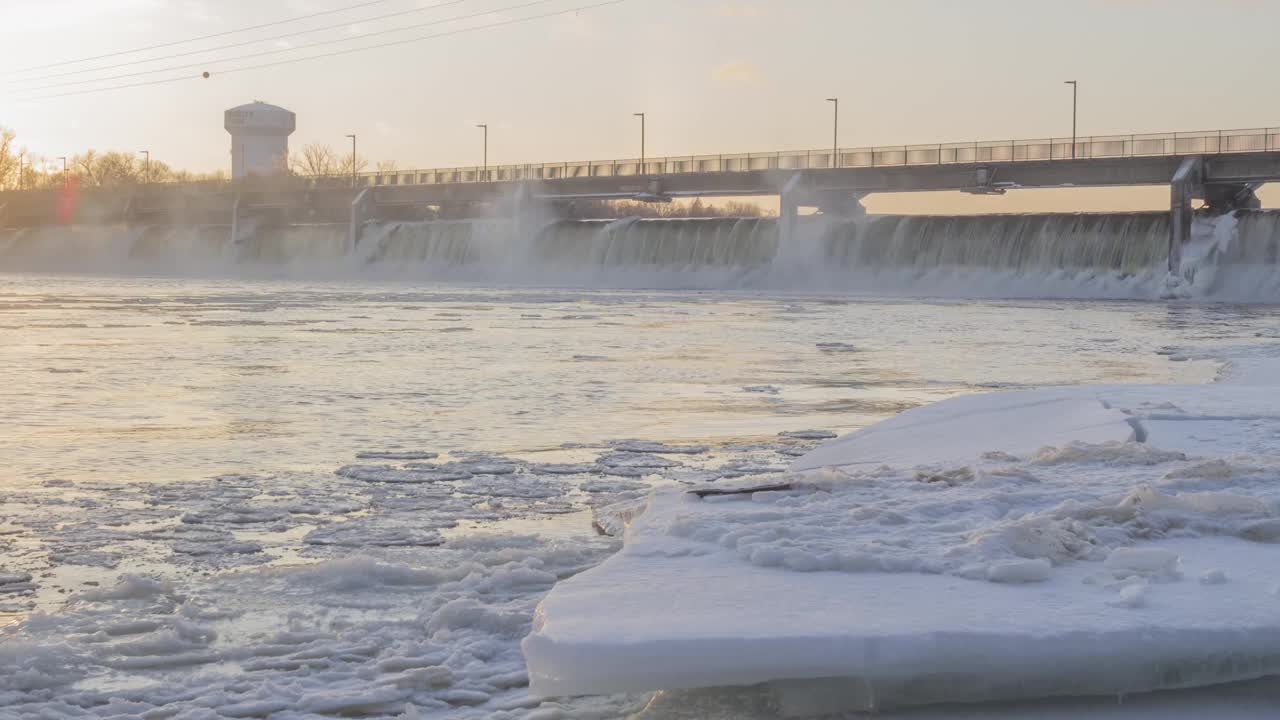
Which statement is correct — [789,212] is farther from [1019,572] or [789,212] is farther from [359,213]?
[1019,572]

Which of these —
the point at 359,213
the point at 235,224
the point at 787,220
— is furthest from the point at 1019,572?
the point at 235,224

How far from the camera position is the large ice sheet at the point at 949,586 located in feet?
13.8

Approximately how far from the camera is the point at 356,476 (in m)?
9.13

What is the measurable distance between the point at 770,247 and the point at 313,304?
31.0 metres

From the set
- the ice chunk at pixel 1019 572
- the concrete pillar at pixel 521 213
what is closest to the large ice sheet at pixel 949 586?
the ice chunk at pixel 1019 572

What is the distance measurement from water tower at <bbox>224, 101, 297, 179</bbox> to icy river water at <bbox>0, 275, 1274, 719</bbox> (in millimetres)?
119758

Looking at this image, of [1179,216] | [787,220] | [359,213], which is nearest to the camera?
[1179,216]

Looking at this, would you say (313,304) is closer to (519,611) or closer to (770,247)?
(770,247)

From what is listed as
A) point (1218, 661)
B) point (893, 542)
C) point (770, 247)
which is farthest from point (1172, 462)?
point (770, 247)

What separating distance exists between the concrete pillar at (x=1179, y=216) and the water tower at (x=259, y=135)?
10308 cm

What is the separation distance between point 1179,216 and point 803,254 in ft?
59.3

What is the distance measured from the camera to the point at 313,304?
41750 millimetres

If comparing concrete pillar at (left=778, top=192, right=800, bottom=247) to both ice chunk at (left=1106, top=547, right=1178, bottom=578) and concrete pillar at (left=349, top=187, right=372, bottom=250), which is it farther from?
ice chunk at (left=1106, top=547, right=1178, bottom=578)

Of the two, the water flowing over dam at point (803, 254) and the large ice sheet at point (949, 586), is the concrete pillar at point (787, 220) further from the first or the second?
the large ice sheet at point (949, 586)
